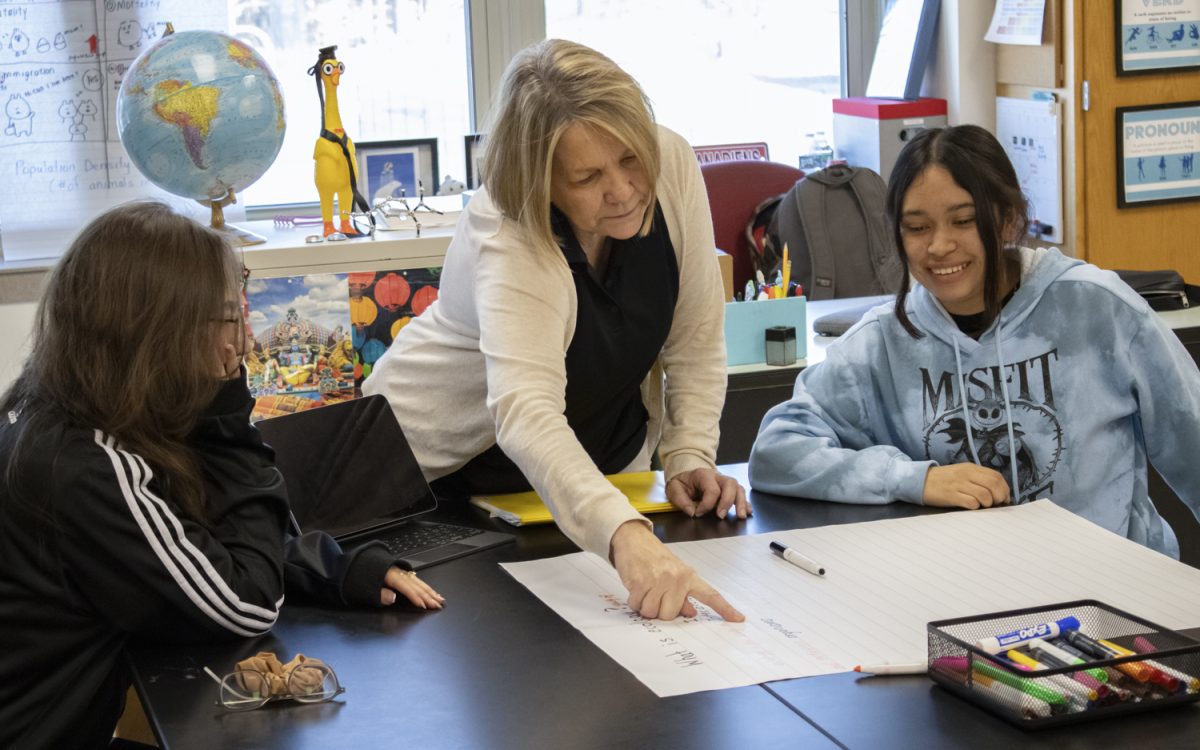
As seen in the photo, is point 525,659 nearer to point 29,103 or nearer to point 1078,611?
point 1078,611

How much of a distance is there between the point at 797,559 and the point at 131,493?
679mm

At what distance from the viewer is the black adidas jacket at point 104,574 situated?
1322mm

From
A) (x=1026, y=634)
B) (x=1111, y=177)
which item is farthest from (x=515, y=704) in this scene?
(x=1111, y=177)

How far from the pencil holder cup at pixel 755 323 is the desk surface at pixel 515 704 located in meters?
1.40

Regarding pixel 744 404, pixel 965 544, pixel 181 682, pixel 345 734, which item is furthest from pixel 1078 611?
pixel 744 404

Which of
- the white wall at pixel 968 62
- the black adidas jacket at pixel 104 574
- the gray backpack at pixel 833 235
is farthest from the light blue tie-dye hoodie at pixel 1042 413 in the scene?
the white wall at pixel 968 62

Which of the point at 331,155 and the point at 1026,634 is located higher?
the point at 331,155

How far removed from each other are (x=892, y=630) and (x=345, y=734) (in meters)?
0.50

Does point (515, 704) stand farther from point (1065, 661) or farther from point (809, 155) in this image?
point (809, 155)

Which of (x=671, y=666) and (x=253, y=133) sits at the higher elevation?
(x=253, y=133)

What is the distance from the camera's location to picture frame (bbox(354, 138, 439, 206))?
3195 mm

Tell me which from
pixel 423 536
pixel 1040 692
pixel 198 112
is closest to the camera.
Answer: pixel 1040 692

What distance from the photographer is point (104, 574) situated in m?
1.33

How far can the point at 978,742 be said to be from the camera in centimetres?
104
